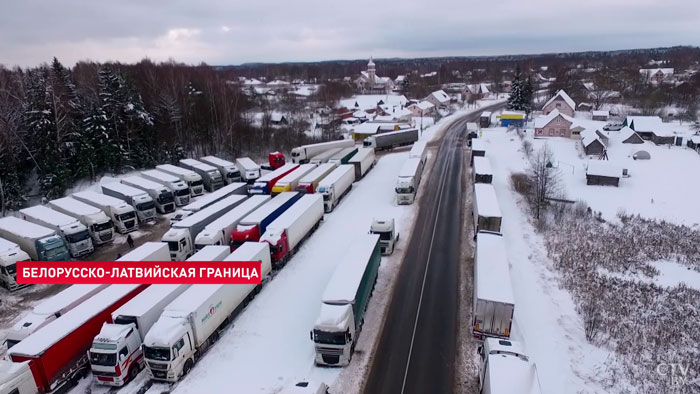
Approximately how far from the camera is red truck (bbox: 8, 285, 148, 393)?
51.9 feet

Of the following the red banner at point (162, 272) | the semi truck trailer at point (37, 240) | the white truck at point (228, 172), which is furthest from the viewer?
the white truck at point (228, 172)

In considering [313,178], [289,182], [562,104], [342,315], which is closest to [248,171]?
[289,182]

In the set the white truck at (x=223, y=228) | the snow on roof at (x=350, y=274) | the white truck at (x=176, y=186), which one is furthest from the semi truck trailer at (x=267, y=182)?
the snow on roof at (x=350, y=274)

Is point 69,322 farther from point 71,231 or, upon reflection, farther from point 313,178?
point 313,178

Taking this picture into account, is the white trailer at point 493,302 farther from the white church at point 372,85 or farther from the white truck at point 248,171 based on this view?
the white church at point 372,85

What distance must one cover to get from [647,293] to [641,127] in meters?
53.8

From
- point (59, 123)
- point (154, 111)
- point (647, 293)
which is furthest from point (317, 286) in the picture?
point (154, 111)

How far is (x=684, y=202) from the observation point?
128 ft

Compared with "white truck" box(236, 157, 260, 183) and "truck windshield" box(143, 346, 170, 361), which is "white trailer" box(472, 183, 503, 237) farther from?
"white truck" box(236, 157, 260, 183)

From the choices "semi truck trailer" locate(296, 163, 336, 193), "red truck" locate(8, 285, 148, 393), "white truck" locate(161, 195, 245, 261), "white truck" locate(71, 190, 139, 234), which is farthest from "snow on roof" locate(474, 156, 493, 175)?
"red truck" locate(8, 285, 148, 393)

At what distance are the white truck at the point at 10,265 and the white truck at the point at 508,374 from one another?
29722 mm

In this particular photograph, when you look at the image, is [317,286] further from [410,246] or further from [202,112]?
[202,112]

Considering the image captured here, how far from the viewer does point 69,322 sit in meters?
17.5

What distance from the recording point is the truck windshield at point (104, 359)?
16.4m
